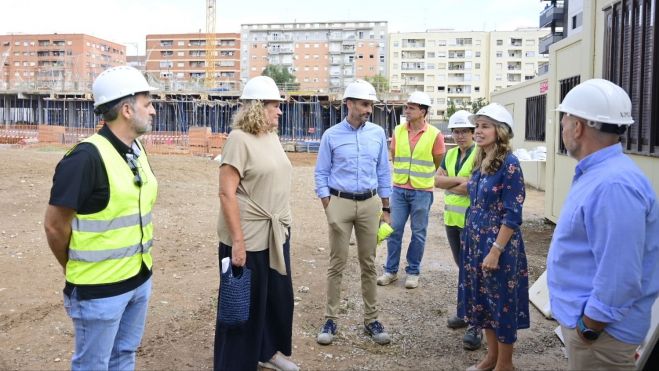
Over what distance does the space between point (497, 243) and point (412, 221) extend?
2.65 meters

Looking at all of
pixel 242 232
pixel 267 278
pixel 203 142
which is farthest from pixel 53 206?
pixel 203 142

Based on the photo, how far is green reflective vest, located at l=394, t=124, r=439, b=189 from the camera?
607 centimetres

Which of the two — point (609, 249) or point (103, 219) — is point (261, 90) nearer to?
point (103, 219)

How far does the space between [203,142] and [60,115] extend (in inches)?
1366

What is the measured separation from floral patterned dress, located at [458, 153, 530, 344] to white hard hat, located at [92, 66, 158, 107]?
2.31 m

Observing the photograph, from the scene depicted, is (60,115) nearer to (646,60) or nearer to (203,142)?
(203,142)

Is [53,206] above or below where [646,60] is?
below

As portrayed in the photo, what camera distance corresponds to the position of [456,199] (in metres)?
5.14

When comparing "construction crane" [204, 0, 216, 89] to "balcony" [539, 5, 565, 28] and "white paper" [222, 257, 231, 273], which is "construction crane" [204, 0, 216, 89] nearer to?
"balcony" [539, 5, 565, 28]

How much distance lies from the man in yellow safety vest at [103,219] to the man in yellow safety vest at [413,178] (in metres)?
3.70

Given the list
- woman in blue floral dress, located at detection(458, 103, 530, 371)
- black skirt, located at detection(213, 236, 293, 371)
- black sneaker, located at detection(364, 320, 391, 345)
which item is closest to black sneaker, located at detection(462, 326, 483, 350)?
woman in blue floral dress, located at detection(458, 103, 530, 371)

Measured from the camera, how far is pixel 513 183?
3709 millimetres

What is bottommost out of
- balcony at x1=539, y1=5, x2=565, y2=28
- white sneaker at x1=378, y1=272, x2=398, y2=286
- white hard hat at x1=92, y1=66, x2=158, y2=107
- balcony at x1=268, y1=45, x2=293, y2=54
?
white sneaker at x1=378, y1=272, x2=398, y2=286

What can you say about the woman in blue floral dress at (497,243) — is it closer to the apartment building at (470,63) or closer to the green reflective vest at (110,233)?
the green reflective vest at (110,233)
